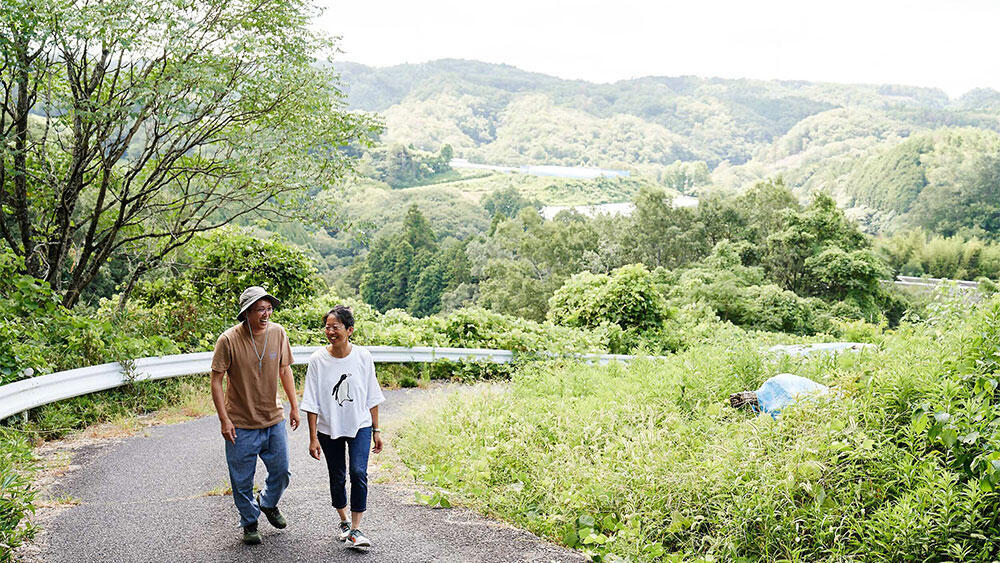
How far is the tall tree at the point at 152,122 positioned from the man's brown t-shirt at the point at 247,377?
5147 millimetres

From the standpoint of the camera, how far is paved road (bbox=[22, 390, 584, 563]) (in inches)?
187

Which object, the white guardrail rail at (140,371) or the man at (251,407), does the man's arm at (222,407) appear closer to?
the man at (251,407)

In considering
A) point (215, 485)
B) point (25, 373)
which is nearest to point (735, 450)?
point (215, 485)

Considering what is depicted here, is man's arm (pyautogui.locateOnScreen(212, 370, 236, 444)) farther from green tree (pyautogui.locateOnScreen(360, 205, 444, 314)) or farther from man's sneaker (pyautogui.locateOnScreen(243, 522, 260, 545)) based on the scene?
green tree (pyautogui.locateOnScreen(360, 205, 444, 314))

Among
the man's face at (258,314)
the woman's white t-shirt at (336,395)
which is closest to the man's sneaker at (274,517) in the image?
the woman's white t-shirt at (336,395)

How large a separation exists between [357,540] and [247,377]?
50.4 inches

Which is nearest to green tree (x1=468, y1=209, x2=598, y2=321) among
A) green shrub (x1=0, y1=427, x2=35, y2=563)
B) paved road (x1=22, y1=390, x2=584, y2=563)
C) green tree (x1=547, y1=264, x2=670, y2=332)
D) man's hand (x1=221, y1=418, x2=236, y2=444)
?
green tree (x1=547, y1=264, x2=670, y2=332)

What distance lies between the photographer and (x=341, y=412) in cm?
492

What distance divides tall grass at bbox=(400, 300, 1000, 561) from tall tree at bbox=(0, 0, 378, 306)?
19.6 feet

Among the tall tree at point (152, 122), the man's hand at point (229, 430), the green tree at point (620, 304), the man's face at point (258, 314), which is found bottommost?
the green tree at point (620, 304)

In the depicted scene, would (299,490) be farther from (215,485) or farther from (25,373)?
(25,373)

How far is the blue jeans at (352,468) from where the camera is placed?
16.2 feet

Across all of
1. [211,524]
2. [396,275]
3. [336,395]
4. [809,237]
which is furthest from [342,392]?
[396,275]

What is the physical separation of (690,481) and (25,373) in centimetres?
603
